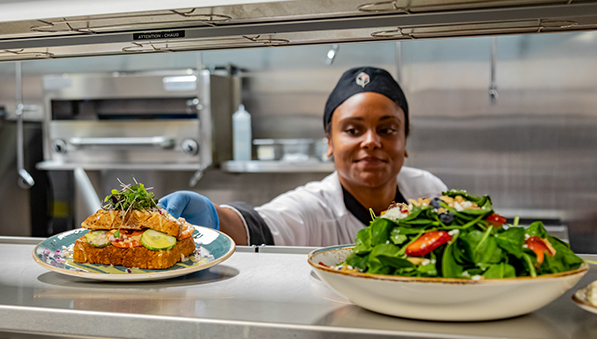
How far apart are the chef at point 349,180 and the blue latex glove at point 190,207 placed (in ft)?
0.96

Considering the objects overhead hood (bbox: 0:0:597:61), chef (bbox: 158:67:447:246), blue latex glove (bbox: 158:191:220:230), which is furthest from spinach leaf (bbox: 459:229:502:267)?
chef (bbox: 158:67:447:246)

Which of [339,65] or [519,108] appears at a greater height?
[339,65]

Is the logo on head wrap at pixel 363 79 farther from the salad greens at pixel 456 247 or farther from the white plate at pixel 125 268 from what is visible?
the salad greens at pixel 456 247

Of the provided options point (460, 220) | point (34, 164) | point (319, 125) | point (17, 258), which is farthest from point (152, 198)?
point (34, 164)

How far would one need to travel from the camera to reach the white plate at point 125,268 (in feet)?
3.07

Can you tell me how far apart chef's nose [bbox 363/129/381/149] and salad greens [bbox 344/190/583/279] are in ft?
3.86

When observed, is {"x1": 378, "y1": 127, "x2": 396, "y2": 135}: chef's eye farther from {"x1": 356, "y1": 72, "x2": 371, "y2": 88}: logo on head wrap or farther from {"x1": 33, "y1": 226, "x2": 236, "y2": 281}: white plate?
{"x1": 33, "y1": 226, "x2": 236, "y2": 281}: white plate

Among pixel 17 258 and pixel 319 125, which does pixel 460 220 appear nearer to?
pixel 17 258

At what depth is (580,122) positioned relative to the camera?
2867 millimetres

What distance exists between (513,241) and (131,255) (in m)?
0.70

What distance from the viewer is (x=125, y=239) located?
3.34 feet

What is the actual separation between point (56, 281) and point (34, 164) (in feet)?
9.54

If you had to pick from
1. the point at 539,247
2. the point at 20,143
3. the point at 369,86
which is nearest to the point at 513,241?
the point at 539,247

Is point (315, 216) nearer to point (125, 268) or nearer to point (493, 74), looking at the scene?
point (125, 268)
